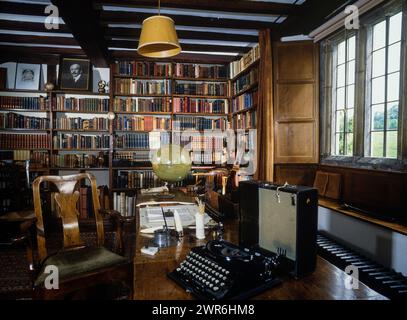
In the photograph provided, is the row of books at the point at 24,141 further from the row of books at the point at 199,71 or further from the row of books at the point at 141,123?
the row of books at the point at 199,71

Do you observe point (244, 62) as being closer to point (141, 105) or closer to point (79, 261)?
point (141, 105)

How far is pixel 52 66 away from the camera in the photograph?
16.5 ft

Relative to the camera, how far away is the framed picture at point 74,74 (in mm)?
4918

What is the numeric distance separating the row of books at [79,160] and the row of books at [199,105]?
1509mm

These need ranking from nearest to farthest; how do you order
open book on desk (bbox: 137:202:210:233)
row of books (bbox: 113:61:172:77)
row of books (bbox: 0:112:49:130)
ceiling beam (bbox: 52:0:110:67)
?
open book on desk (bbox: 137:202:210:233) < ceiling beam (bbox: 52:0:110:67) < row of books (bbox: 0:112:49:130) < row of books (bbox: 113:61:172:77)

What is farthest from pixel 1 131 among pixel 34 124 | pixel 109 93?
pixel 109 93

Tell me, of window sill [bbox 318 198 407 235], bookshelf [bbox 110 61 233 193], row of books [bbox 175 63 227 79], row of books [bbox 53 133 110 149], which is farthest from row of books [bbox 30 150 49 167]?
window sill [bbox 318 198 407 235]

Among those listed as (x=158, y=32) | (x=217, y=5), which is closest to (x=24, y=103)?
(x=217, y=5)

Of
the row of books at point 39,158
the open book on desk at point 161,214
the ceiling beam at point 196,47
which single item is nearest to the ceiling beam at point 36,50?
the ceiling beam at point 196,47

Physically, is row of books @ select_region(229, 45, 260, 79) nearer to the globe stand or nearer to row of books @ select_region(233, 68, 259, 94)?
row of books @ select_region(233, 68, 259, 94)

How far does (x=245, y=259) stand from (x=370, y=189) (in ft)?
7.63

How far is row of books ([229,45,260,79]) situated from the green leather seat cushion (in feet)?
11.0

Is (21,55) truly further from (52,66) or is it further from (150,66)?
(150,66)

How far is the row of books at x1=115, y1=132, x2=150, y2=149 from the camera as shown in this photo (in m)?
5.03
